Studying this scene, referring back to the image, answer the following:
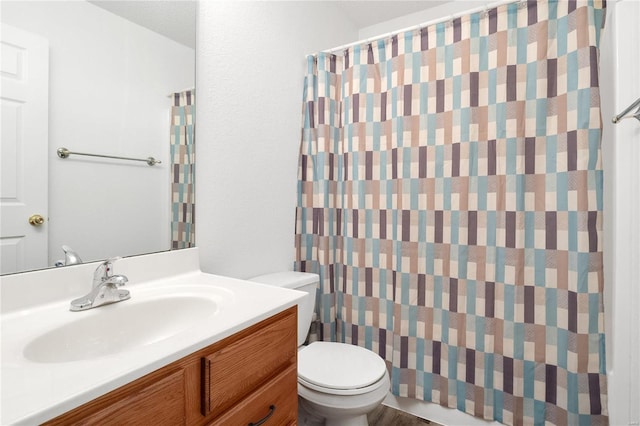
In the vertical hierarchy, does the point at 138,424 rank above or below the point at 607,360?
above

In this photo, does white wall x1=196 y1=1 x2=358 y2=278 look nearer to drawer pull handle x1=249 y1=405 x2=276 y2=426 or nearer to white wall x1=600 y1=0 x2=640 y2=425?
drawer pull handle x1=249 y1=405 x2=276 y2=426

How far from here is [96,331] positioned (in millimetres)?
886

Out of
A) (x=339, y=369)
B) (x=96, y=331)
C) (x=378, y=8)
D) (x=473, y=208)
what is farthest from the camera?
(x=378, y=8)

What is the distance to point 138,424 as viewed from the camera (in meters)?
0.60

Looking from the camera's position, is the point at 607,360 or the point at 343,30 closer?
the point at 607,360

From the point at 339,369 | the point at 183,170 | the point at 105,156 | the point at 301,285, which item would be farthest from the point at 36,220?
the point at 339,369

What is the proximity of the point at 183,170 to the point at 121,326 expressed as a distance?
63 cm

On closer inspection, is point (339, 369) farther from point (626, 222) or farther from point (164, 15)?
point (164, 15)

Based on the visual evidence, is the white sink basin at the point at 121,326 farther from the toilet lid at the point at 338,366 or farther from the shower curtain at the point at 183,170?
the toilet lid at the point at 338,366

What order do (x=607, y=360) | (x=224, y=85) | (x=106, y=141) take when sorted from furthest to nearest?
(x=224, y=85)
(x=607, y=360)
(x=106, y=141)

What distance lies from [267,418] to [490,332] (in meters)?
1.10

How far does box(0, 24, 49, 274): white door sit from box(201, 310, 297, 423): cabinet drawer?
64 centimetres

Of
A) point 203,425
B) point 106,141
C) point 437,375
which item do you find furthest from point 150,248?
point 437,375

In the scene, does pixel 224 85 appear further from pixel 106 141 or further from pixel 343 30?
pixel 343 30
